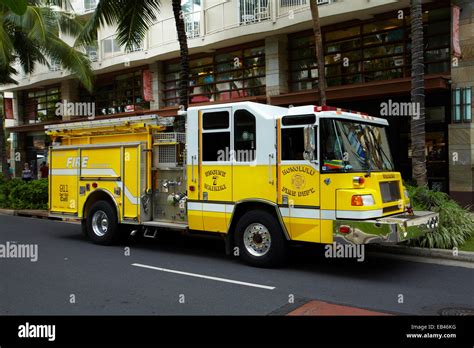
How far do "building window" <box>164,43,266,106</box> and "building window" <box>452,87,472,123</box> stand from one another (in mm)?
7165

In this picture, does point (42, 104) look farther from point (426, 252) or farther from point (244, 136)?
point (426, 252)

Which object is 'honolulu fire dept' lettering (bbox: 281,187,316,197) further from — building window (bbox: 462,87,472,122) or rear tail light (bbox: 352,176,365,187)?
building window (bbox: 462,87,472,122)

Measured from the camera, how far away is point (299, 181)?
25.7ft

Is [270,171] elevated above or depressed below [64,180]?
above

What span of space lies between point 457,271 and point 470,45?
8.44 meters

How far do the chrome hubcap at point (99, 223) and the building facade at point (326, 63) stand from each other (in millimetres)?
8694

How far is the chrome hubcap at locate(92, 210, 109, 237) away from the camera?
35.4ft

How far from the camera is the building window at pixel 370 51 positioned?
1463 cm

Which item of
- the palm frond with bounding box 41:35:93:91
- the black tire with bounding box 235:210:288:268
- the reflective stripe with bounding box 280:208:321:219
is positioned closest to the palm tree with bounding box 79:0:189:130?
the palm frond with bounding box 41:35:93:91

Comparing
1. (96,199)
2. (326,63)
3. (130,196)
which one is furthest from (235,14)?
(130,196)

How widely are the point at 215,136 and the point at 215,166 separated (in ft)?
1.84

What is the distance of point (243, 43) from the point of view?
19.1 metres
